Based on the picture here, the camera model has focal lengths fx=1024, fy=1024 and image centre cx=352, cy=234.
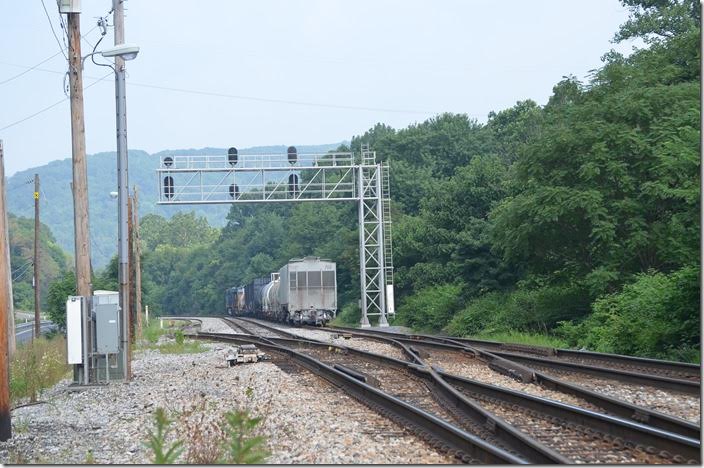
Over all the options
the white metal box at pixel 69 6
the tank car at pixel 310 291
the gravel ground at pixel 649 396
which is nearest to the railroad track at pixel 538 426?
the gravel ground at pixel 649 396

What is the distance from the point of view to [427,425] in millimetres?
11516

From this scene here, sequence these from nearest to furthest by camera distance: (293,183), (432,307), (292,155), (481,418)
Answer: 1. (481,418)
2. (432,307)
3. (292,155)
4. (293,183)

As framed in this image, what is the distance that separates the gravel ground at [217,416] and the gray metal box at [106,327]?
2.93 ft

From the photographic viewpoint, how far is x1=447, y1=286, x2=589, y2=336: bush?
3244cm

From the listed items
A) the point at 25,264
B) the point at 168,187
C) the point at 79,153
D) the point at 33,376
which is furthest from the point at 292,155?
the point at 25,264

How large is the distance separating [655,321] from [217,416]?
12214mm

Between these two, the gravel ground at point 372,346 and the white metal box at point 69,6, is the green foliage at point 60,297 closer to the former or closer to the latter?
the gravel ground at point 372,346

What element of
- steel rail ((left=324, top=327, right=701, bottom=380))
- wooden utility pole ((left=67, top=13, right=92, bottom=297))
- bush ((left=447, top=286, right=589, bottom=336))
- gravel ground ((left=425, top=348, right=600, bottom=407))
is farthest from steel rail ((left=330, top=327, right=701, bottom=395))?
bush ((left=447, top=286, right=589, bottom=336))

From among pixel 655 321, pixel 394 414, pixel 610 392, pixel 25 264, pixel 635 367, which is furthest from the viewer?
pixel 25 264

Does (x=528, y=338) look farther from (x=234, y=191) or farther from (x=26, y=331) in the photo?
(x=26, y=331)

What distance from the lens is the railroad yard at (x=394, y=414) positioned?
10.0 m

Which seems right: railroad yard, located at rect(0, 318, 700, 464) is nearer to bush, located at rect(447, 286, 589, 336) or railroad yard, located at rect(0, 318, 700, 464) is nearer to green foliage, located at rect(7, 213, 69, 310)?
bush, located at rect(447, 286, 589, 336)

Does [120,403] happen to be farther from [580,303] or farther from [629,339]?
[580,303]

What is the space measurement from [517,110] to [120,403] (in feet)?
251
